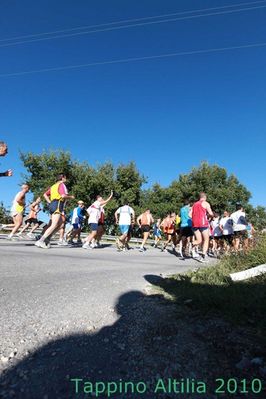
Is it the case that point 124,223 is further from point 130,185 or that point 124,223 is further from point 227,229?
point 130,185

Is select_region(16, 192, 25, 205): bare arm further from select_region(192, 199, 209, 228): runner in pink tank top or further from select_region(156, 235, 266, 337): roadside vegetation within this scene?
select_region(156, 235, 266, 337): roadside vegetation

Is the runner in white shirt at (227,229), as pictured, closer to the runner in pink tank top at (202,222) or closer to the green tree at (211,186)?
the runner in pink tank top at (202,222)

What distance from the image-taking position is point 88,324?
3.21 meters

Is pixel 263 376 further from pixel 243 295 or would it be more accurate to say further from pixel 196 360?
pixel 243 295

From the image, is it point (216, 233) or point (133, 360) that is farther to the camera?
→ point (216, 233)

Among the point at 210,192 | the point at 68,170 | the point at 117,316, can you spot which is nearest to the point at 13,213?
the point at 117,316

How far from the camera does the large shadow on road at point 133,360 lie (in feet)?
6.80

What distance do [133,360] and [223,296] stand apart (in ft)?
6.01

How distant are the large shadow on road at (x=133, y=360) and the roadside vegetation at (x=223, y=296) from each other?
0.83 ft

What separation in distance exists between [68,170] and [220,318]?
1652 inches

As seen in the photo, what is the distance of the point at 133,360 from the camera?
243cm

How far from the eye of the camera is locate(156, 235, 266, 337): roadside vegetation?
3.28 m

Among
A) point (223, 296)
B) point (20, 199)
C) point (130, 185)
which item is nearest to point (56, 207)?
point (20, 199)

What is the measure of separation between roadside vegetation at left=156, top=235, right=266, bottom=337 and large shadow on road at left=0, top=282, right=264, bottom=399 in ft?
0.83
